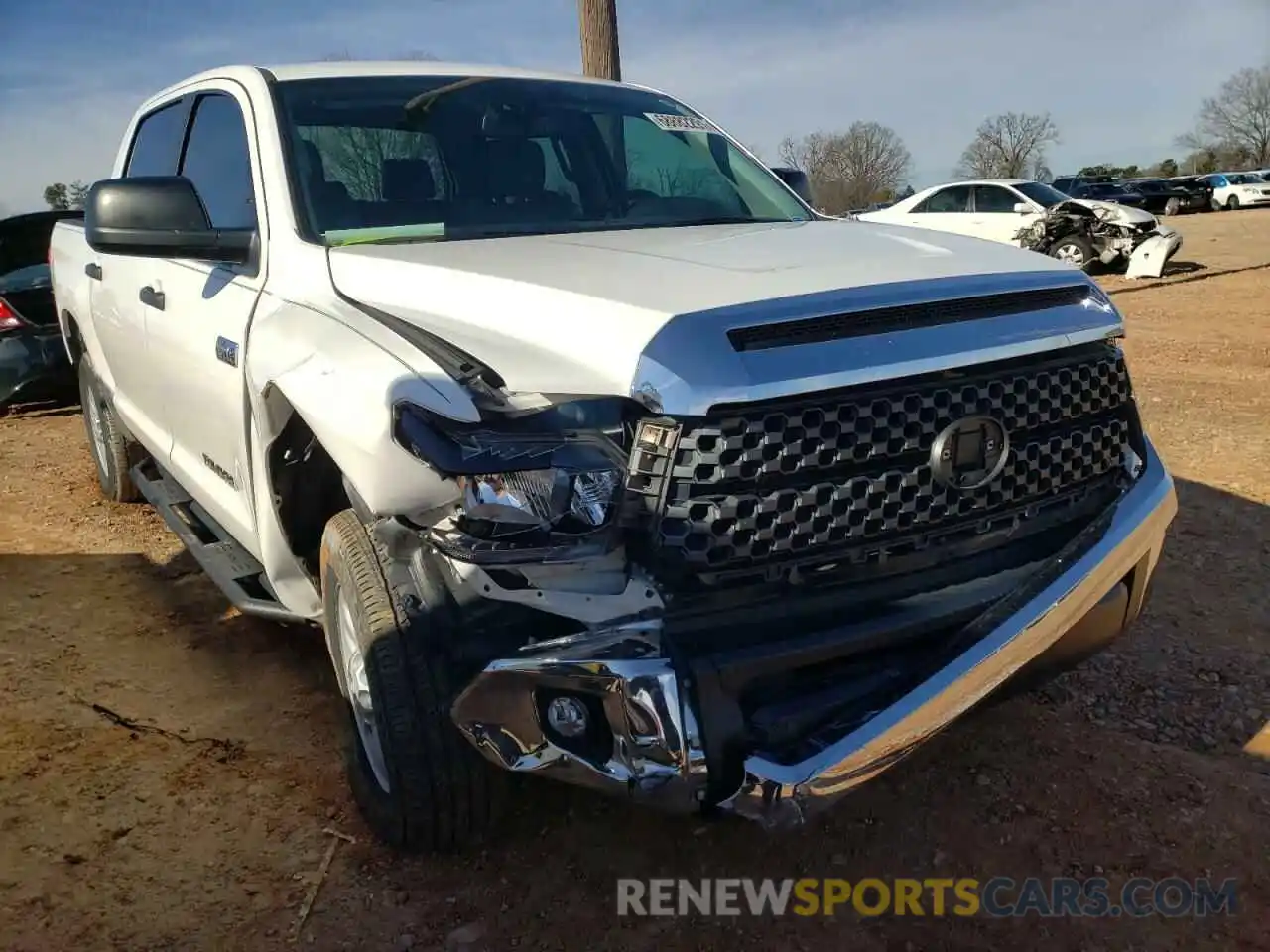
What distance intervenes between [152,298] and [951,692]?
3135mm

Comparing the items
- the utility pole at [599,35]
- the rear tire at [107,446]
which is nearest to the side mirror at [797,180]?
the rear tire at [107,446]

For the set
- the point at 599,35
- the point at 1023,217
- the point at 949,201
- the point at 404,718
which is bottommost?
the point at 404,718

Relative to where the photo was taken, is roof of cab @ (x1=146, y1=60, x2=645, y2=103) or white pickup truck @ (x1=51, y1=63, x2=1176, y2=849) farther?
roof of cab @ (x1=146, y1=60, x2=645, y2=103)

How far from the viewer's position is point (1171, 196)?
3894 centimetres

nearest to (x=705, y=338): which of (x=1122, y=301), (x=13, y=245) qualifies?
(x=13, y=245)

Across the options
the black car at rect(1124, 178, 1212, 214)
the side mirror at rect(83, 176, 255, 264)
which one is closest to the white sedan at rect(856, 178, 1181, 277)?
the side mirror at rect(83, 176, 255, 264)

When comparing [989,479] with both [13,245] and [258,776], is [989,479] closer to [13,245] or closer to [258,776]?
[258,776]

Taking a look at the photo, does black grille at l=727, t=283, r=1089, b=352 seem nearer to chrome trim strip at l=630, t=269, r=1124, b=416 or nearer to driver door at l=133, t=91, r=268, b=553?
chrome trim strip at l=630, t=269, r=1124, b=416

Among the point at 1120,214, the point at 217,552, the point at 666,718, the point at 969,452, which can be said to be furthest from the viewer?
the point at 1120,214

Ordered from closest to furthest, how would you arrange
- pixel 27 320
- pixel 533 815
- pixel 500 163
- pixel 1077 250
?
pixel 533 815 < pixel 500 163 < pixel 27 320 < pixel 1077 250

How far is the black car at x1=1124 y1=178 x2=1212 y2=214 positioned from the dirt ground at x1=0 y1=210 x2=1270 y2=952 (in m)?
39.0

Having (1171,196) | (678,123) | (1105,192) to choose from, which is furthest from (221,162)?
(1171,196)

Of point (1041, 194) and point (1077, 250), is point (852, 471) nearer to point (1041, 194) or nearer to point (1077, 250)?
point (1077, 250)

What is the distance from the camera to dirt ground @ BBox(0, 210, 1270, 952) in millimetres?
2484
